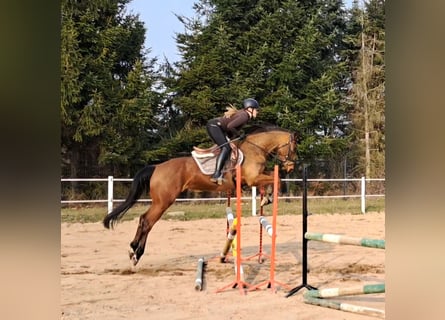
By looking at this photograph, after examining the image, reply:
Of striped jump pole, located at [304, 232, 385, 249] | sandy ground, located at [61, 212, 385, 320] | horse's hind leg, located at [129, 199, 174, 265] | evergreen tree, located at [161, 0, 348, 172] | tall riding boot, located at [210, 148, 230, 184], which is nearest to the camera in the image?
striped jump pole, located at [304, 232, 385, 249]

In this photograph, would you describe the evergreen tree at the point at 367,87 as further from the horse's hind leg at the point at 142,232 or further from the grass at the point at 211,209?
the horse's hind leg at the point at 142,232

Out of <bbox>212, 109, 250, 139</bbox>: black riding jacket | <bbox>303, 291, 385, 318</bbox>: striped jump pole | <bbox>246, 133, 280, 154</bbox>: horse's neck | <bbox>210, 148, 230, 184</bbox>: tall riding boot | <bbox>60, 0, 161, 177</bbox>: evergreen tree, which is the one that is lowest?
<bbox>303, 291, 385, 318</bbox>: striped jump pole

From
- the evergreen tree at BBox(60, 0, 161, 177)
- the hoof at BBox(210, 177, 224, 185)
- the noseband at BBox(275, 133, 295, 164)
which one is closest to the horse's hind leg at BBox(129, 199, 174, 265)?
the hoof at BBox(210, 177, 224, 185)

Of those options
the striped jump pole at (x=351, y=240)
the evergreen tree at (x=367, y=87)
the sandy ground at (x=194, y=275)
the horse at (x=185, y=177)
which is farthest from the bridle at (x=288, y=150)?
the evergreen tree at (x=367, y=87)

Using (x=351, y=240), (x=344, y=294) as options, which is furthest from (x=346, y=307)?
(x=351, y=240)

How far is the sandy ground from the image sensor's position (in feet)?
9.85

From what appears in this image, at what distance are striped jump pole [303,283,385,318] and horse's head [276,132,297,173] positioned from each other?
180cm

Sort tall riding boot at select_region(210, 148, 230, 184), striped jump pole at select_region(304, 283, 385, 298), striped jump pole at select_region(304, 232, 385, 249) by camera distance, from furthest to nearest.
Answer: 1. tall riding boot at select_region(210, 148, 230, 184)
2. striped jump pole at select_region(304, 232, 385, 249)
3. striped jump pole at select_region(304, 283, 385, 298)

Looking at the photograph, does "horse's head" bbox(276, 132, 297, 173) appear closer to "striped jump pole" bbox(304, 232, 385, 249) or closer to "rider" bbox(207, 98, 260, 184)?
"rider" bbox(207, 98, 260, 184)

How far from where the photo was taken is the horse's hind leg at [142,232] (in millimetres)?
4324

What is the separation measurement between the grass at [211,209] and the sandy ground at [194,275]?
1.07 meters

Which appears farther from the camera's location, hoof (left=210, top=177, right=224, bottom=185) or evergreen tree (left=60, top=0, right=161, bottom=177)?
evergreen tree (left=60, top=0, right=161, bottom=177)

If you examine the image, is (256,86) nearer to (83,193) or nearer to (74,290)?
(83,193)

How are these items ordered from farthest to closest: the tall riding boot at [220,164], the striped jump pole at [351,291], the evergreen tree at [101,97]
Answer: the evergreen tree at [101,97] → the tall riding boot at [220,164] → the striped jump pole at [351,291]
